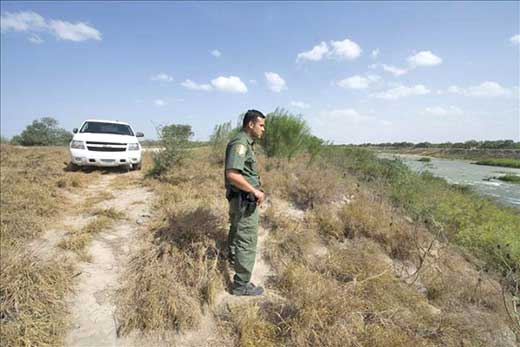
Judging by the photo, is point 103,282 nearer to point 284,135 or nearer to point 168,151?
point 168,151

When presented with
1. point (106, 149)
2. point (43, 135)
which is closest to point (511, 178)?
point (106, 149)

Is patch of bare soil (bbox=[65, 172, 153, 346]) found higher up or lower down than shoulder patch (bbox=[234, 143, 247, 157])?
lower down

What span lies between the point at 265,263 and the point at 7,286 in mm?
2428

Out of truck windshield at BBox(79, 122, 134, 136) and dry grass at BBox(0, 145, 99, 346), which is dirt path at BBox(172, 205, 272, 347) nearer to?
dry grass at BBox(0, 145, 99, 346)

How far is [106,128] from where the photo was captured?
22.7 ft

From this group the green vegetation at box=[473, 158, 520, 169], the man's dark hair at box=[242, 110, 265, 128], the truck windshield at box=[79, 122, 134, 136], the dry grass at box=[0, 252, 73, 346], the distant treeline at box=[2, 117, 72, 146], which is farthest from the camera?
the distant treeline at box=[2, 117, 72, 146]

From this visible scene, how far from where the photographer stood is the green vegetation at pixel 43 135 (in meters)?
23.1

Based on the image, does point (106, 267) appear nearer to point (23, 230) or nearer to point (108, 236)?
point (108, 236)

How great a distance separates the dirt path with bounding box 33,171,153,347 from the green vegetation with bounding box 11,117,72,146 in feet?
83.0

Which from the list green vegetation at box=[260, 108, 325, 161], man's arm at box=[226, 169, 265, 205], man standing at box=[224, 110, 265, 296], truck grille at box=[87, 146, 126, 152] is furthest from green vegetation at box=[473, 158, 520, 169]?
truck grille at box=[87, 146, 126, 152]

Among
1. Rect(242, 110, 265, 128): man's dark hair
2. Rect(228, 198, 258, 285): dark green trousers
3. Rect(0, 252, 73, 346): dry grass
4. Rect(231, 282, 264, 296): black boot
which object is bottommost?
Rect(231, 282, 264, 296): black boot

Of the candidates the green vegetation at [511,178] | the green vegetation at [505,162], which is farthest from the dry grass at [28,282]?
the green vegetation at [505,162]

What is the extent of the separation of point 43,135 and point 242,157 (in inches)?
1262

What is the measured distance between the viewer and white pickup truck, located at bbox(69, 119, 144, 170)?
20.0ft
